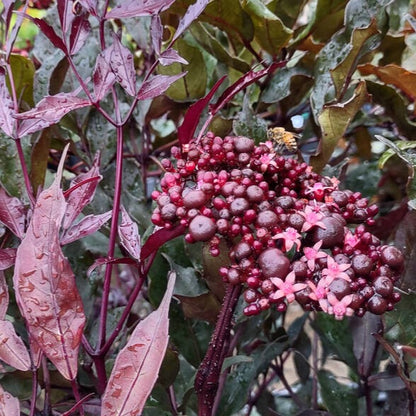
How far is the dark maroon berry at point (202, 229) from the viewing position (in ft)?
1.34

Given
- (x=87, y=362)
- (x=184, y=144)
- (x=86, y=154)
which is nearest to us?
(x=184, y=144)

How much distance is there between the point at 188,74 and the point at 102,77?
0.71ft

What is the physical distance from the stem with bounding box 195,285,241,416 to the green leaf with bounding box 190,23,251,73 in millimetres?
326

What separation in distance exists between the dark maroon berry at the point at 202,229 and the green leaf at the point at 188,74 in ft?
1.04

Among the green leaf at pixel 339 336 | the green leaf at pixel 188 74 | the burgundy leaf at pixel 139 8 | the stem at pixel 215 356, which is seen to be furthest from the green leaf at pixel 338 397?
the burgundy leaf at pixel 139 8

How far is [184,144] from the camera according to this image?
1.64 ft

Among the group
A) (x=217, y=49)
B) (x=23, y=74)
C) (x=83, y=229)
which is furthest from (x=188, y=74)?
(x=83, y=229)

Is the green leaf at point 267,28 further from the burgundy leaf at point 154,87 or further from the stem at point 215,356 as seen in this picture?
the stem at point 215,356

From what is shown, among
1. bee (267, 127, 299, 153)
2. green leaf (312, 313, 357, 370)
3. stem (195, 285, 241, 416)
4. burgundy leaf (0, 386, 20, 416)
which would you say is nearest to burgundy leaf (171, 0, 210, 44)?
bee (267, 127, 299, 153)

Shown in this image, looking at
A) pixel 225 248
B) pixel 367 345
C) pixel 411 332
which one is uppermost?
pixel 225 248

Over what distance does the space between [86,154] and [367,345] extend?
425mm

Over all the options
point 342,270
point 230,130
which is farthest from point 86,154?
point 342,270

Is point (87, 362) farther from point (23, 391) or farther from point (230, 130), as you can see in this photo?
point (230, 130)

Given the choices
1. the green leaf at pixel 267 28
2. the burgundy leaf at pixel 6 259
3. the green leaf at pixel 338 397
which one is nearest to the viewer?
the burgundy leaf at pixel 6 259
